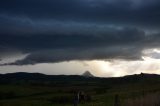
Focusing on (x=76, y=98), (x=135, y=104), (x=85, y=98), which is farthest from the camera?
(x=85, y=98)

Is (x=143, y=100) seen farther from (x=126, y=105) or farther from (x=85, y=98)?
(x=85, y=98)

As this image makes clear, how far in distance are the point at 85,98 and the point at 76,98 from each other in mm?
47612

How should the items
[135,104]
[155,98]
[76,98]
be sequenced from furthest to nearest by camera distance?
[155,98], [135,104], [76,98]

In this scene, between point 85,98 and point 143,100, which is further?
point 85,98

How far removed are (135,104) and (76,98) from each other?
262 inches

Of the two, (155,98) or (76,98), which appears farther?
(155,98)

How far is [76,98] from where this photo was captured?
79.6 ft

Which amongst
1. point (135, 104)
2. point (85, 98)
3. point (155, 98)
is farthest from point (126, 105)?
point (85, 98)

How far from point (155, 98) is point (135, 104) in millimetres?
2893

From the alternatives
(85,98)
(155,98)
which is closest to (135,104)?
(155,98)

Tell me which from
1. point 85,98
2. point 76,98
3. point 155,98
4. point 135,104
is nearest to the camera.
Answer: point 76,98

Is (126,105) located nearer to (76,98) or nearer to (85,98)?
(76,98)

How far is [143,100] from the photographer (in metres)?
30.6

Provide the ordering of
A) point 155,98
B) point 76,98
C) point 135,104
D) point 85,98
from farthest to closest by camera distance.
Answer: point 85,98
point 155,98
point 135,104
point 76,98
